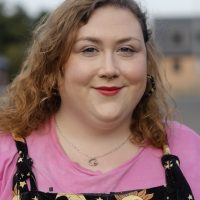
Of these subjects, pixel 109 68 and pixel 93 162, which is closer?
pixel 109 68

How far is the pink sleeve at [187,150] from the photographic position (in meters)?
2.53

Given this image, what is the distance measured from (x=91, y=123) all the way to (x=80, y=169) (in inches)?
8.4

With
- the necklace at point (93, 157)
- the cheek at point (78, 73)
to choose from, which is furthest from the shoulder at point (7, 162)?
the cheek at point (78, 73)

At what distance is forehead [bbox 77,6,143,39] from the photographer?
236 cm

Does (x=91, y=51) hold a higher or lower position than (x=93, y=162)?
higher

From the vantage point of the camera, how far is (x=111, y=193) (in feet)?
7.80

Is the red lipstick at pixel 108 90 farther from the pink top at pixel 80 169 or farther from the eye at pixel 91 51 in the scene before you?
the pink top at pixel 80 169

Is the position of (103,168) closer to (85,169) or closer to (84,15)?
(85,169)

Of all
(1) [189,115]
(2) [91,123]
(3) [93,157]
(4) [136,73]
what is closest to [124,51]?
(4) [136,73]

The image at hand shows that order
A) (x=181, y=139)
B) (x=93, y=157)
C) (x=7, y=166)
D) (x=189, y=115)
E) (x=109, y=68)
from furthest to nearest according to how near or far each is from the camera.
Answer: (x=189, y=115)
(x=181, y=139)
(x=93, y=157)
(x=7, y=166)
(x=109, y=68)

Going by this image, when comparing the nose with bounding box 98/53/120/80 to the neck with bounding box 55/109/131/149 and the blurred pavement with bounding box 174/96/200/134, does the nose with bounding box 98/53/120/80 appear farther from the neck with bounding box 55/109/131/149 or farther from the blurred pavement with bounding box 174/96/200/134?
the blurred pavement with bounding box 174/96/200/134

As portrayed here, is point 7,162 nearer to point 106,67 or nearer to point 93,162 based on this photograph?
point 93,162

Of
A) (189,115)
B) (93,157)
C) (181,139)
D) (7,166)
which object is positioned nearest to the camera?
(7,166)

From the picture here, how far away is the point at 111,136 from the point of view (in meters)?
2.59
